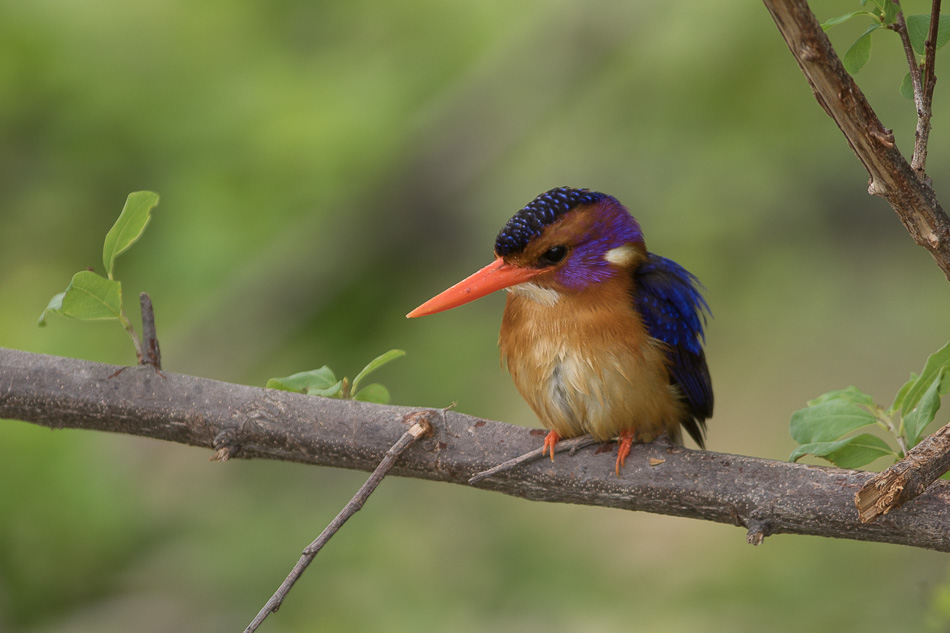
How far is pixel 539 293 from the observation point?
1.74 metres

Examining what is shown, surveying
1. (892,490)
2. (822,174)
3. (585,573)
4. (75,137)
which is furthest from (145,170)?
(892,490)

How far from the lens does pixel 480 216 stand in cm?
408

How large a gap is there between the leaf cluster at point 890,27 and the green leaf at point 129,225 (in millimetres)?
938

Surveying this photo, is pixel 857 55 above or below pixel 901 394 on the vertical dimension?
above

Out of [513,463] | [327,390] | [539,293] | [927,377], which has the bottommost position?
[927,377]

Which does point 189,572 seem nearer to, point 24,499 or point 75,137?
point 24,499

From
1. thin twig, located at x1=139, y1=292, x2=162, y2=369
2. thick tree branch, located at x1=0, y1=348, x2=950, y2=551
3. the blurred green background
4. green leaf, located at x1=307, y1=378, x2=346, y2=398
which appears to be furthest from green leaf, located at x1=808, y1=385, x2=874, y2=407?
the blurred green background

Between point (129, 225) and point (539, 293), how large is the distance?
768mm

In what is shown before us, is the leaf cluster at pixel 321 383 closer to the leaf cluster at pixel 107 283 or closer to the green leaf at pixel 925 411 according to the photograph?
the leaf cluster at pixel 107 283

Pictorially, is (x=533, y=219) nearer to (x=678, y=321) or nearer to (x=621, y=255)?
(x=621, y=255)

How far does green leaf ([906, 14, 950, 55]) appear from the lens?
1126mm

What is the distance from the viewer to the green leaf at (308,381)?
142 centimetres

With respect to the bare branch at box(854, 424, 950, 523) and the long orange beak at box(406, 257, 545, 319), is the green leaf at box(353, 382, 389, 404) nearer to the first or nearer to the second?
the long orange beak at box(406, 257, 545, 319)

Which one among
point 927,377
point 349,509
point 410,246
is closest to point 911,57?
point 927,377
